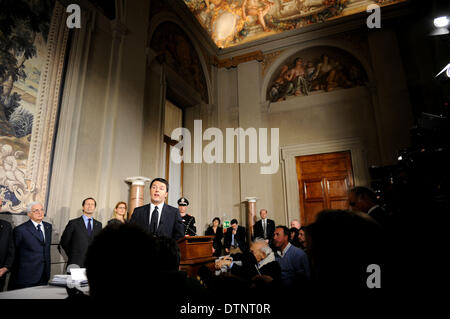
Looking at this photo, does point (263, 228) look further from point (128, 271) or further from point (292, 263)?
point (128, 271)

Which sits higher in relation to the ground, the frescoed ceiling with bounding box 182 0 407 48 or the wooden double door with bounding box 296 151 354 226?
the frescoed ceiling with bounding box 182 0 407 48

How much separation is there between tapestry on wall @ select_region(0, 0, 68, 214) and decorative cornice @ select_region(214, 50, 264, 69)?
23.1 feet

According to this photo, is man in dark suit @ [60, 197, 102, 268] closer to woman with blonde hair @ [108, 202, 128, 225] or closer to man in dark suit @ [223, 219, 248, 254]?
woman with blonde hair @ [108, 202, 128, 225]

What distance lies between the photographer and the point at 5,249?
3.48 metres

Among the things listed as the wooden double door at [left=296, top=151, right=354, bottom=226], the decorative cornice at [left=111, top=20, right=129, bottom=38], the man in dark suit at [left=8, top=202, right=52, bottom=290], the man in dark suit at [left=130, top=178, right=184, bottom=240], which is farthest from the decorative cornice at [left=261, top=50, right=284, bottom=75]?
the man in dark suit at [left=8, top=202, right=52, bottom=290]

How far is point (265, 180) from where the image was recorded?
984 centimetres

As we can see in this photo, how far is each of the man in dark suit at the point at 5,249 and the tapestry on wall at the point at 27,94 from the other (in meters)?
0.49

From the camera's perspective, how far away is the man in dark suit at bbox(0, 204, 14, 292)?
339 centimetres

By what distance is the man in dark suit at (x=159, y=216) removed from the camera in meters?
3.03

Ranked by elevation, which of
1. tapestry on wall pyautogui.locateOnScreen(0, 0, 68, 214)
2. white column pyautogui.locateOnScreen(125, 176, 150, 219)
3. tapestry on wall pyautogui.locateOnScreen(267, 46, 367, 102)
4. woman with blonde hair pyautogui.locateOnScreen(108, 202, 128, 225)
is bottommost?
woman with blonde hair pyautogui.locateOnScreen(108, 202, 128, 225)

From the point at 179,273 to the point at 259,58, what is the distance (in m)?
10.9

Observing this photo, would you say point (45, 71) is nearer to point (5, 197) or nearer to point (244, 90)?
point (5, 197)

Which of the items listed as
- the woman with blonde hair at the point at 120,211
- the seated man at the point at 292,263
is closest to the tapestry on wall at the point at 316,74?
the woman with blonde hair at the point at 120,211

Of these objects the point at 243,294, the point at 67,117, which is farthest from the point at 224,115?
the point at 243,294
